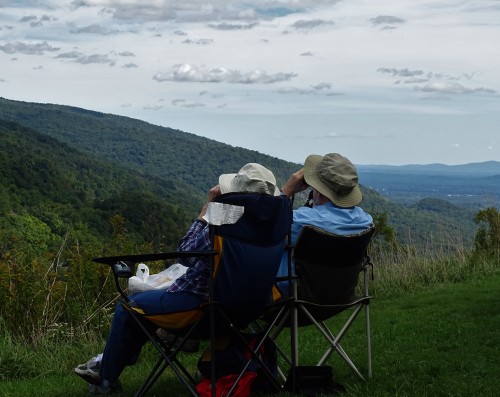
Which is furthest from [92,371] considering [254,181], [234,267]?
[254,181]

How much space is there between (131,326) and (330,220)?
3.43 feet

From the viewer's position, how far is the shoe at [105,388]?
166 inches

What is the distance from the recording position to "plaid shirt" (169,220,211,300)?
3.78 m

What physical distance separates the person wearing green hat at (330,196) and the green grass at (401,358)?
29.7 inches

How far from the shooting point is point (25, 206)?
49875 mm

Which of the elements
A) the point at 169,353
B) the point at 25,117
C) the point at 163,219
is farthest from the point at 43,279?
the point at 25,117

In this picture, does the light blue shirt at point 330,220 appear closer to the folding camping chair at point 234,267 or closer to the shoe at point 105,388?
the folding camping chair at point 234,267

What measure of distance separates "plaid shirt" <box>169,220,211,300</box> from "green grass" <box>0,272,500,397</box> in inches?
28.2

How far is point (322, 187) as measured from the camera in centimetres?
428

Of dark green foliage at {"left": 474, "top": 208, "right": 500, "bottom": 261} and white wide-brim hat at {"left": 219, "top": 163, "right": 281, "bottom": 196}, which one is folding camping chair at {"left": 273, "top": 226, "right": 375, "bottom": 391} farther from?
dark green foliage at {"left": 474, "top": 208, "right": 500, "bottom": 261}

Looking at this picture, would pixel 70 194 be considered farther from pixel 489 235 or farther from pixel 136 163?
pixel 136 163

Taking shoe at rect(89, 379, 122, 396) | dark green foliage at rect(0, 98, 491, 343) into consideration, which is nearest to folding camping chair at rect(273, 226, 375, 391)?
shoe at rect(89, 379, 122, 396)

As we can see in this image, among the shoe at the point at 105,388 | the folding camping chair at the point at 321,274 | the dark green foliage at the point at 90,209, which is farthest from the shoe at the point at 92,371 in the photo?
Result: the dark green foliage at the point at 90,209

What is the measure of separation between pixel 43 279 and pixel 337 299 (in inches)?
116
